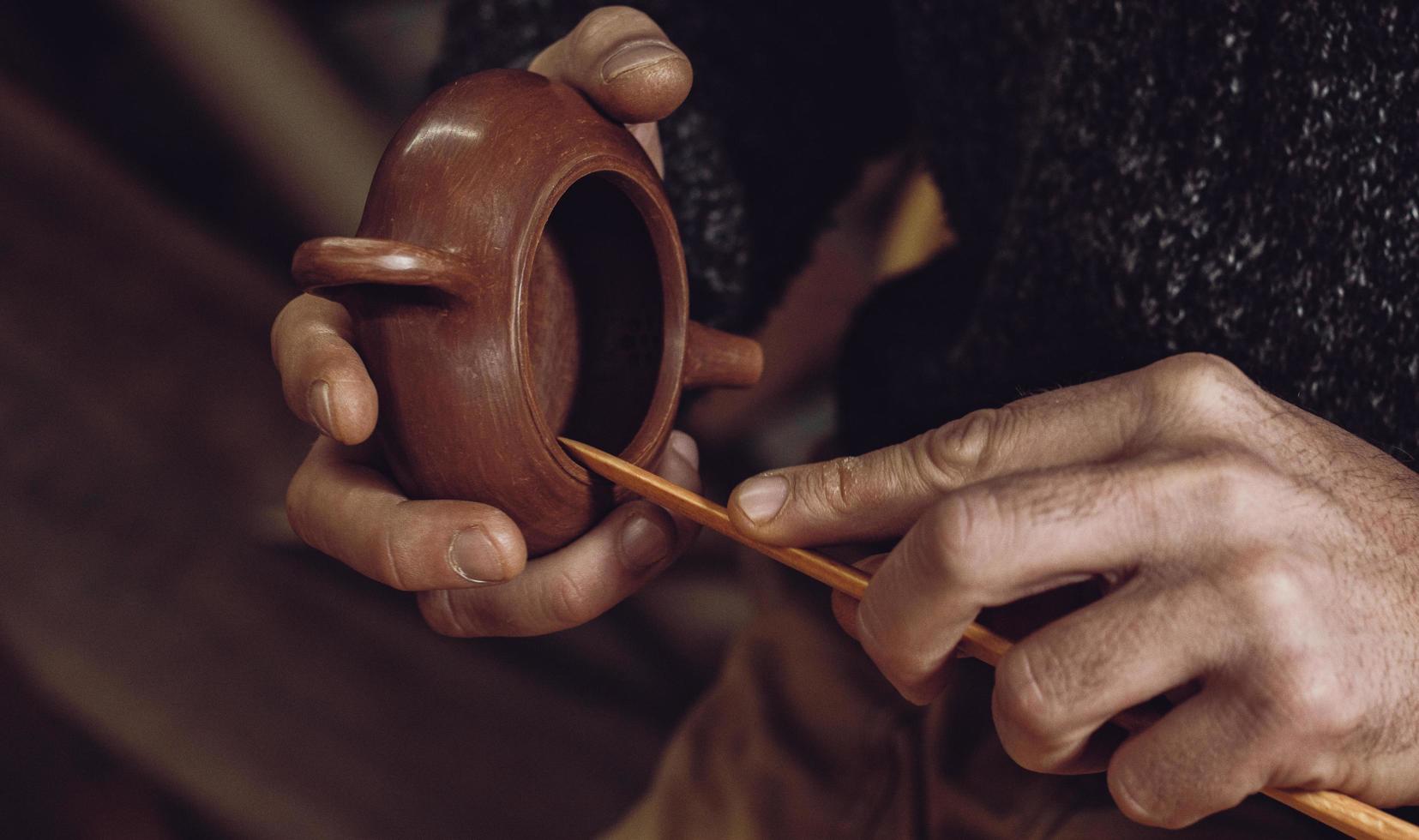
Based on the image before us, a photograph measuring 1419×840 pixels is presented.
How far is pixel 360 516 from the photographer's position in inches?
23.2

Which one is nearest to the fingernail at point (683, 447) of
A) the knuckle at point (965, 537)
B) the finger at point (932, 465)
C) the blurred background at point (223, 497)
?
the finger at point (932, 465)

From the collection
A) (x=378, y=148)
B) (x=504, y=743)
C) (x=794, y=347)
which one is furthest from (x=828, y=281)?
(x=504, y=743)

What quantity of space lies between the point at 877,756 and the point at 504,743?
2.35 ft

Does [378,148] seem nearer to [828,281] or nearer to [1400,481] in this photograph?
[828,281]

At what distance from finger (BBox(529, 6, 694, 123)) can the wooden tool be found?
194 millimetres

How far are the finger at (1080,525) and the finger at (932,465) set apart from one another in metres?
0.04

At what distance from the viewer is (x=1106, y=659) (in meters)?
0.44

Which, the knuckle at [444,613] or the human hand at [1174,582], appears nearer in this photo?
the human hand at [1174,582]

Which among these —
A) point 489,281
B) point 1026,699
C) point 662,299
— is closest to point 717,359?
point 662,299

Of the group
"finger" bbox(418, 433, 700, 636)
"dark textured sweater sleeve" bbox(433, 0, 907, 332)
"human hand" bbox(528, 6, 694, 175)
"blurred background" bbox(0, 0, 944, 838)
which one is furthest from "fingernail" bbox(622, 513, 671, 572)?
"blurred background" bbox(0, 0, 944, 838)

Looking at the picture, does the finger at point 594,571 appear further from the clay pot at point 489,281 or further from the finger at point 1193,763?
the finger at point 1193,763

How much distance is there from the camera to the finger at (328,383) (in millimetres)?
517

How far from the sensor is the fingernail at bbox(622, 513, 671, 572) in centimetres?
61

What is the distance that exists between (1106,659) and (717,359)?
283mm
